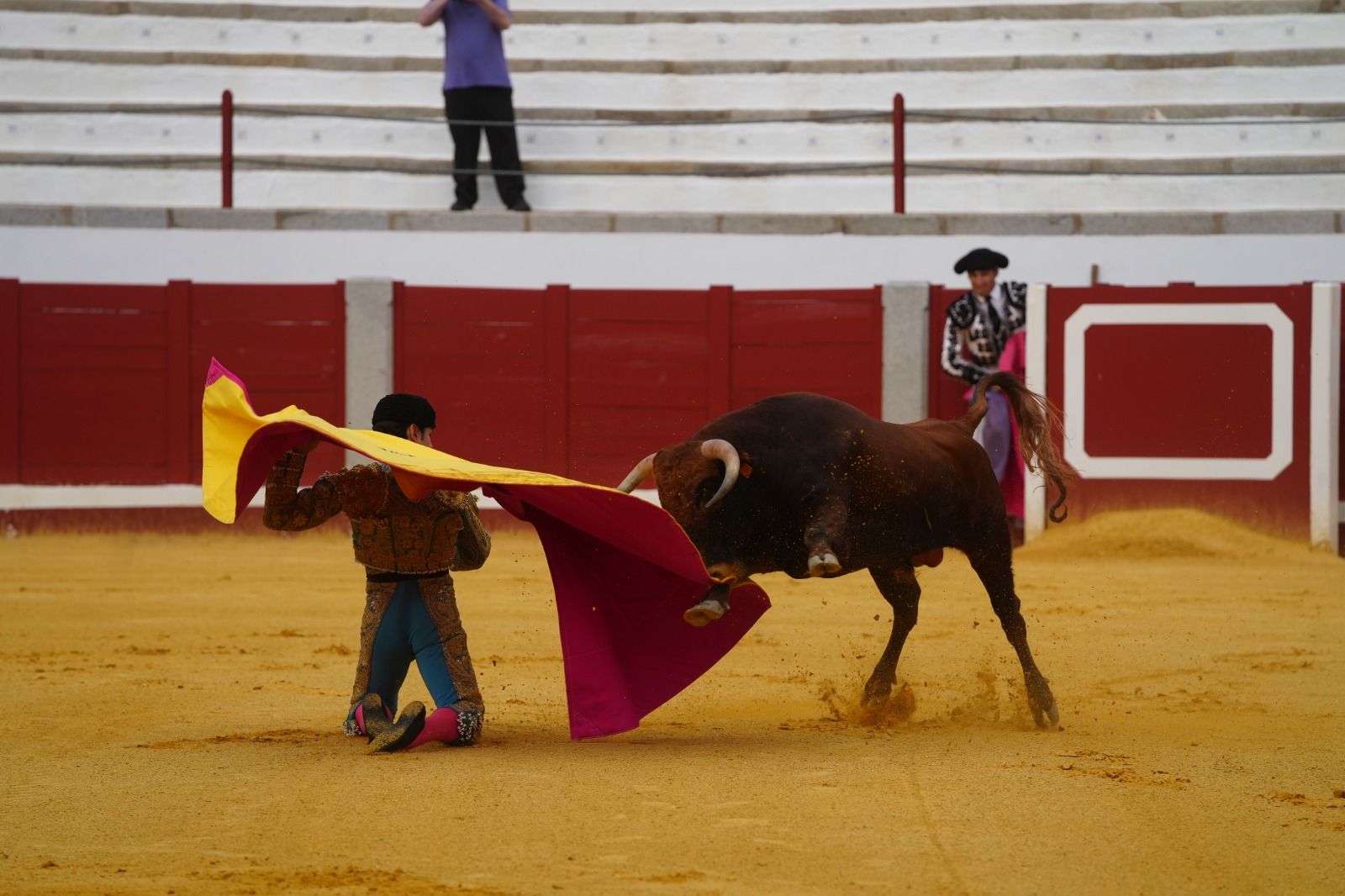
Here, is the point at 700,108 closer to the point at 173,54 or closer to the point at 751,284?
the point at 751,284

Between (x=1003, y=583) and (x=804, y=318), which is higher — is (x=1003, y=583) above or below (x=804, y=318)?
below

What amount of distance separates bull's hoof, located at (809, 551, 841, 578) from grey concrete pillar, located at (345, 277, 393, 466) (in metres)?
5.23

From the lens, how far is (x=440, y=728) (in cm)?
397

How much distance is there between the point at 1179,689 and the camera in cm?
506

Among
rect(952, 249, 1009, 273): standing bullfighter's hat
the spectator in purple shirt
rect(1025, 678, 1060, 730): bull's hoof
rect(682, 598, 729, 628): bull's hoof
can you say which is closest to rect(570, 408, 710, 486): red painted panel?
the spectator in purple shirt

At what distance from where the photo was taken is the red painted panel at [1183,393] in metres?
8.60

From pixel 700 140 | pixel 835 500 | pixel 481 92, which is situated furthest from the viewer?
pixel 700 140

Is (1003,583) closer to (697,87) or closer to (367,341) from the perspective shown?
(367,341)

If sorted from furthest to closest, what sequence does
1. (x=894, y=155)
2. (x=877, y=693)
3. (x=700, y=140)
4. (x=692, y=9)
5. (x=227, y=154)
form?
(x=692, y=9)
(x=700, y=140)
(x=894, y=155)
(x=227, y=154)
(x=877, y=693)

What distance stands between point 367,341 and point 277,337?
430 mm

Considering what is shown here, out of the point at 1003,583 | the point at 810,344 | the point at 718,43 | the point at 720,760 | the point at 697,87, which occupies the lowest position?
the point at 720,760

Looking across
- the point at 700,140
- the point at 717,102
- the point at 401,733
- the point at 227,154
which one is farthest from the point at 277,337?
the point at 401,733

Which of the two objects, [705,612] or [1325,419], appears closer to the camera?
[705,612]

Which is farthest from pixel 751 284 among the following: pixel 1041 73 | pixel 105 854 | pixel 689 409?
pixel 105 854
